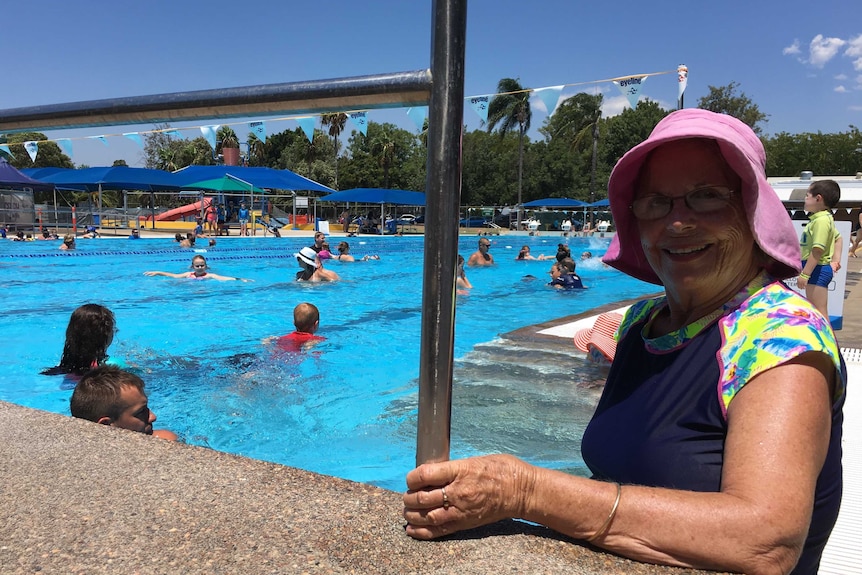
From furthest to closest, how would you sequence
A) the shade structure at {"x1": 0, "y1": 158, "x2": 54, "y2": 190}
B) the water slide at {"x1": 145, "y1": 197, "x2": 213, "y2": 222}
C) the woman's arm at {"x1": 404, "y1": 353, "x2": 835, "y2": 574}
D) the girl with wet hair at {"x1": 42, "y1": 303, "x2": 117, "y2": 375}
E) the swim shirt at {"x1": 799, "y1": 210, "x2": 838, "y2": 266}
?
the water slide at {"x1": 145, "y1": 197, "x2": 213, "y2": 222} → the shade structure at {"x1": 0, "y1": 158, "x2": 54, "y2": 190} → the swim shirt at {"x1": 799, "y1": 210, "x2": 838, "y2": 266} → the girl with wet hair at {"x1": 42, "y1": 303, "x2": 117, "y2": 375} → the woman's arm at {"x1": 404, "y1": 353, "x2": 835, "y2": 574}

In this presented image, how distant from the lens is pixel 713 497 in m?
1.03

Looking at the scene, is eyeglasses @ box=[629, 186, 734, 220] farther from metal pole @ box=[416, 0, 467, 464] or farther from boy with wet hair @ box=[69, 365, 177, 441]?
boy with wet hair @ box=[69, 365, 177, 441]

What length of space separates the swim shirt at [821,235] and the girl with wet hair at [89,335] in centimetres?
673

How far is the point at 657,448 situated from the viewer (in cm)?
124

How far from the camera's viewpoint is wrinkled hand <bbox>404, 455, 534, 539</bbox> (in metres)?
1.06

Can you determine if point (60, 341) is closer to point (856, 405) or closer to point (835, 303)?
point (856, 405)

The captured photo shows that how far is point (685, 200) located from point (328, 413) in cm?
504

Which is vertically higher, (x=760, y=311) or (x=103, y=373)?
(x=760, y=311)

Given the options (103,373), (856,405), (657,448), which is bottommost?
(856,405)

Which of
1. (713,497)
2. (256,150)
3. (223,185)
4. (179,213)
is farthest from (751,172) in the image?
(256,150)

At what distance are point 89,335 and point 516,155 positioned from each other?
5278cm

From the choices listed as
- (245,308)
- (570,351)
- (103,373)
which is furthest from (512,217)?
(103,373)

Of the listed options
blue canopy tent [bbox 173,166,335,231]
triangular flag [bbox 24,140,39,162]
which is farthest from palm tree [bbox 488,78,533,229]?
triangular flag [bbox 24,140,39,162]

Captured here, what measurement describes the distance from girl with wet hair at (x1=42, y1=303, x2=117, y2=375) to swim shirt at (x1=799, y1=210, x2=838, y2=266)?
6.73 meters
